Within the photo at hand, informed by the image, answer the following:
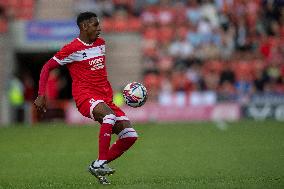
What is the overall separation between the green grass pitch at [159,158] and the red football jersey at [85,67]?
46.5 inches

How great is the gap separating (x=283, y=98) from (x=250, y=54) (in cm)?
291

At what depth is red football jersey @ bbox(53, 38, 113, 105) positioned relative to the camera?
33.6ft

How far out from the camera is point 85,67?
407 inches

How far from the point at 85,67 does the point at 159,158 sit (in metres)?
3.88

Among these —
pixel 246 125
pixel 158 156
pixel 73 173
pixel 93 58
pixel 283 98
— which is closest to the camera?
pixel 93 58

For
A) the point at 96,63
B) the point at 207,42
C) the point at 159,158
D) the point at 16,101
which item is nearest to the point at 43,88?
the point at 96,63

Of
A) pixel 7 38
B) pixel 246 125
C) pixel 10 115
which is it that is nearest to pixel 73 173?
pixel 246 125

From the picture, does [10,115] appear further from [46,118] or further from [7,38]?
[7,38]

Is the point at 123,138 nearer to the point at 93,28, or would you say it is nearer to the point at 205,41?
the point at 93,28

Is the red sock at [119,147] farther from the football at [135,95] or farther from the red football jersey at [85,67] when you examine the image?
the red football jersey at [85,67]

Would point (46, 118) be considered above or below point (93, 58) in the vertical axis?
below

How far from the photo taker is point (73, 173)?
11422 mm

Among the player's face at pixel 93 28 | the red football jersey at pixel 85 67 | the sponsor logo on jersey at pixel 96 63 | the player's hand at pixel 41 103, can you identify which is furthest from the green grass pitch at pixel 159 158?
the player's face at pixel 93 28

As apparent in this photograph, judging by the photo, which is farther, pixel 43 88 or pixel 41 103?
pixel 43 88
